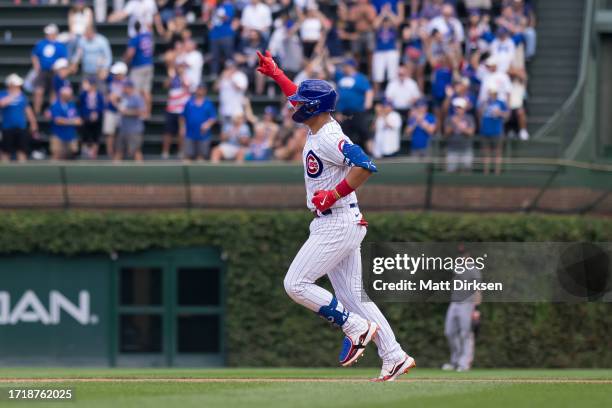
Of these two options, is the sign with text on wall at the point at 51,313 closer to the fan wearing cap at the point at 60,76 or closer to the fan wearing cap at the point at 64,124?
the fan wearing cap at the point at 64,124

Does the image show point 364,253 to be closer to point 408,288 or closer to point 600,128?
point 408,288

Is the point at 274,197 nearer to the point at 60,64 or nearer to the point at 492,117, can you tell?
the point at 492,117

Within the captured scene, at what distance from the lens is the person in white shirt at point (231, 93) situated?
22703mm

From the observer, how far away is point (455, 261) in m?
14.1

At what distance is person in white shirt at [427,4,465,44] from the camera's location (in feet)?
75.0

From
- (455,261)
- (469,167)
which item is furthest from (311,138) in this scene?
(469,167)

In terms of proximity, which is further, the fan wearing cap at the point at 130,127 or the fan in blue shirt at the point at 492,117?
the fan wearing cap at the point at 130,127

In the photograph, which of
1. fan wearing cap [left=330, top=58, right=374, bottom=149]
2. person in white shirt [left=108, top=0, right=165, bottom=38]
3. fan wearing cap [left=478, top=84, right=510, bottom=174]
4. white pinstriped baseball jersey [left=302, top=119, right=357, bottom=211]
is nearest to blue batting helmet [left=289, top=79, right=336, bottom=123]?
white pinstriped baseball jersey [left=302, top=119, right=357, bottom=211]

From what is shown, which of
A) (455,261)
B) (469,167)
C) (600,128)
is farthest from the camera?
(600,128)

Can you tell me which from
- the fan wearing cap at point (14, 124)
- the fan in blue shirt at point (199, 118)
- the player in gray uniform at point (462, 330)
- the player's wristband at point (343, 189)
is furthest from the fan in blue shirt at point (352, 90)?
the player's wristband at point (343, 189)

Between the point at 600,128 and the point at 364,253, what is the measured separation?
9380 millimetres

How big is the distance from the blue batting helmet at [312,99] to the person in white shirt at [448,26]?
1203cm

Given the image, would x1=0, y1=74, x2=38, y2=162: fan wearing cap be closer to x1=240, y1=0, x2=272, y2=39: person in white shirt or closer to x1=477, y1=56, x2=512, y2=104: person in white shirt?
x1=240, y1=0, x2=272, y2=39: person in white shirt

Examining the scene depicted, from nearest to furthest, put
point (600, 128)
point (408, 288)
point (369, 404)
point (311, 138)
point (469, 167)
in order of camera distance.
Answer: point (369, 404) → point (311, 138) → point (408, 288) → point (469, 167) → point (600, 128)
